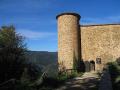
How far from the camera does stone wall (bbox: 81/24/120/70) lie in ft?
104

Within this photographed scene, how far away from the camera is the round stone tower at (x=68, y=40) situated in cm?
3089

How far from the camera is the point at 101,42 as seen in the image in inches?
1268

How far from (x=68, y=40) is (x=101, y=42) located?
13.0 feet

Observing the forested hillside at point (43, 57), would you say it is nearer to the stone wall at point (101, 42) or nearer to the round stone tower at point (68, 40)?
the round stone tower at point (68, 40)

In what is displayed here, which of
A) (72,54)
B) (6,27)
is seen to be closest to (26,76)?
(72,54)

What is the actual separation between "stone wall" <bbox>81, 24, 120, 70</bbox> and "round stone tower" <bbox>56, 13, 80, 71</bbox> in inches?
45.9

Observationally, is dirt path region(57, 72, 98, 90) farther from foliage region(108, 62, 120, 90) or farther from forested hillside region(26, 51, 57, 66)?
forested hillside region(26, 51, 57, 66)

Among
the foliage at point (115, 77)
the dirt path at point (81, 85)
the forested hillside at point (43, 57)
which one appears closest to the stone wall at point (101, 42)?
the forested hillside at point (43, 57)

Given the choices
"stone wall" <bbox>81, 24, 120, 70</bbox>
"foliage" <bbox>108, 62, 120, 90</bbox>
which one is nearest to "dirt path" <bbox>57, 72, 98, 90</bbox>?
"foliage" <bbox>108, 62, 120, 90</bbox>

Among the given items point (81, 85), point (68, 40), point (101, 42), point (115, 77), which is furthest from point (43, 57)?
point (81, 85)

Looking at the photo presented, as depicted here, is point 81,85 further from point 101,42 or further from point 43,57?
point 43,57

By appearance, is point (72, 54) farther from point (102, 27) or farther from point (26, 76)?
point (26, 76)

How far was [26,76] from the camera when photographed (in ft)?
50.0

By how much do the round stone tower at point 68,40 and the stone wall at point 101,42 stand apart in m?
1.17
